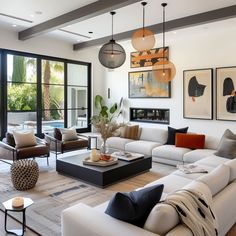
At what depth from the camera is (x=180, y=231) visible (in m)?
1.77

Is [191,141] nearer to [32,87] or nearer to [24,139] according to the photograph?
[24,139]

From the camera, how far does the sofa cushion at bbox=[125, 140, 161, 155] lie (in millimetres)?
5770

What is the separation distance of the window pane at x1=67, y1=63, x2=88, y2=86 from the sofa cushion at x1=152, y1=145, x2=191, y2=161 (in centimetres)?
426

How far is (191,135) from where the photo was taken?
553cm

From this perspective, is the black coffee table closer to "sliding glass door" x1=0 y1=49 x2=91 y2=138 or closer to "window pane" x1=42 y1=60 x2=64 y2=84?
"sliding glass door" x1=0 y1=49 x2=91 y2=138

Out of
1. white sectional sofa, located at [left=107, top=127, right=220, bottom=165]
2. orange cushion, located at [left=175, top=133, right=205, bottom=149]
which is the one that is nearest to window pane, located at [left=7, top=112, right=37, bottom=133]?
white sectional sofa, located at [left=107, top=127, right=220, bottom=165]

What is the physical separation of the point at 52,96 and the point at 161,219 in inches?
265

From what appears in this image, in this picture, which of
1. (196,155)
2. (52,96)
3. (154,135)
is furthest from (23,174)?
(52,96)

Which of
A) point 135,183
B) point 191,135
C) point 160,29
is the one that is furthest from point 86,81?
point 135,183

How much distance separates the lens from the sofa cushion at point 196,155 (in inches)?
194

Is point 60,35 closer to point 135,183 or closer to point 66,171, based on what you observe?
point 66,171

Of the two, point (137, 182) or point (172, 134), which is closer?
point (137, 182)

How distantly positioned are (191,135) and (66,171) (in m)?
2.82

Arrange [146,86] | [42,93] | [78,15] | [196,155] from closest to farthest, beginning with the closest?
[78,15]
[196,155]
[42,93]
[146,86]
